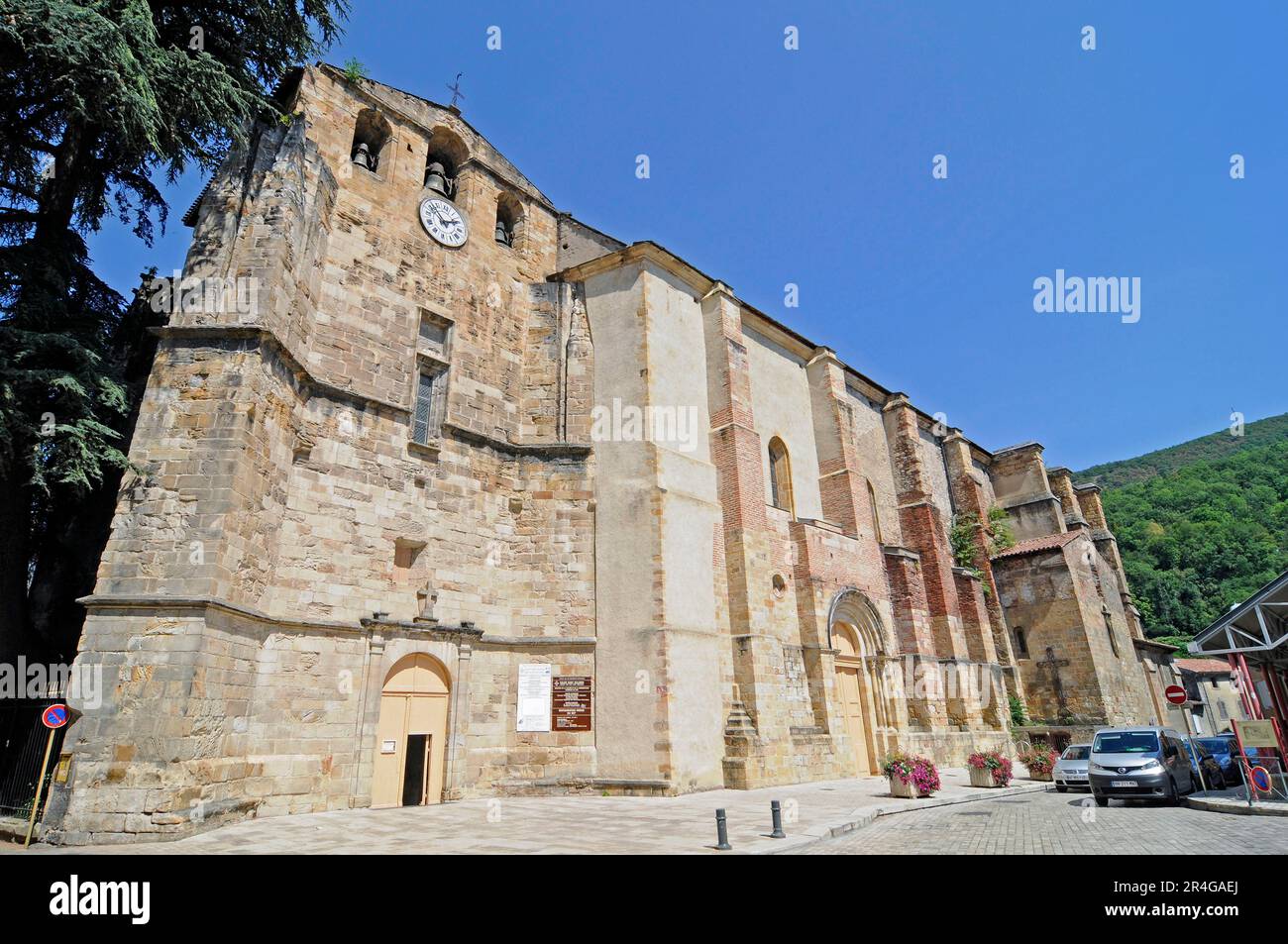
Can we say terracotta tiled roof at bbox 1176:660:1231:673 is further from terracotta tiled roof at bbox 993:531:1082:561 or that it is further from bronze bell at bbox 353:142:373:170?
bronze bell at bbox 353:142:373:170

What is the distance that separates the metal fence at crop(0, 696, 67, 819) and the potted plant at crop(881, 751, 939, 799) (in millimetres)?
14854

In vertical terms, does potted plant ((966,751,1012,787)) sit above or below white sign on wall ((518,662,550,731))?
below

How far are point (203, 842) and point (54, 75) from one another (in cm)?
1244

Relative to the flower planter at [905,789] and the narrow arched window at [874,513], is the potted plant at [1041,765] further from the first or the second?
the narrow arched window at [874,513]

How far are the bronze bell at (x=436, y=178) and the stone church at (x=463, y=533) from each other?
22.0 inches

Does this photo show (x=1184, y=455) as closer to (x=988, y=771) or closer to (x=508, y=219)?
(x=988, y=771)

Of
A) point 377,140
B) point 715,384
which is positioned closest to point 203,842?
point 715,384

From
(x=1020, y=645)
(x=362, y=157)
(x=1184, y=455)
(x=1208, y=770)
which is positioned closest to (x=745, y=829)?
(x=1208, y=770)

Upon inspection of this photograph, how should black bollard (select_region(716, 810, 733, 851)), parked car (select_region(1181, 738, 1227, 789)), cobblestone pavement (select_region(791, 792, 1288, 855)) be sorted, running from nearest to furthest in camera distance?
black bollard (select_region(716, 810, 733, 851)) → cobblestone pavement (select_region(791, 792, 1288, 855)) → parked car (select_region(1181, 738, 1227, 789))

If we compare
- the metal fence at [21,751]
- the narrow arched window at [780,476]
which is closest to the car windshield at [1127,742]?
the narrow arched window at [780,476]

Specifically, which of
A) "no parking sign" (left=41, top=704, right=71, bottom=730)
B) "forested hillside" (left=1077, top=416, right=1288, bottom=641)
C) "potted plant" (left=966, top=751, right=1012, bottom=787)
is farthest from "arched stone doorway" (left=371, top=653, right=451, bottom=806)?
"forested hillside" (left=1077, top=416, right=1288, bottom=641)

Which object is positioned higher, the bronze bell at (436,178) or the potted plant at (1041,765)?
the bronze bell at (436,178)

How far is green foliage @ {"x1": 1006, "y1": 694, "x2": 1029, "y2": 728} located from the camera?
80.5 feet

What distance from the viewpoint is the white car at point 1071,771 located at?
1582cm
